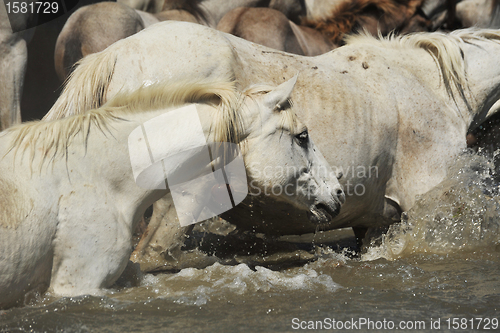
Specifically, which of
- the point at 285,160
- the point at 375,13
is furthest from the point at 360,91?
the point at 375,13

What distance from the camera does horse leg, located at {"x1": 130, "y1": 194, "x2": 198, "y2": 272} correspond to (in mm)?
3586

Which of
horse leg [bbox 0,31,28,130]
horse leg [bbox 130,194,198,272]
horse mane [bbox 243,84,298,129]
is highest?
horse mane [bbox 243,84,298,129]

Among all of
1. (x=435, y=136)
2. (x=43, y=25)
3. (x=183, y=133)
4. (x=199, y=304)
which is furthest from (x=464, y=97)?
(x=43, y=25)

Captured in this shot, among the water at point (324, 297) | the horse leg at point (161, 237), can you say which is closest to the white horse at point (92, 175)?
the water at point (324, 297)

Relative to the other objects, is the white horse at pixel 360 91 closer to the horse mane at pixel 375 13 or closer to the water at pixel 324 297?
the water at pixel 324 297

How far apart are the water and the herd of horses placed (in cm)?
19

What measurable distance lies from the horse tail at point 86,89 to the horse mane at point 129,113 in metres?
0.47

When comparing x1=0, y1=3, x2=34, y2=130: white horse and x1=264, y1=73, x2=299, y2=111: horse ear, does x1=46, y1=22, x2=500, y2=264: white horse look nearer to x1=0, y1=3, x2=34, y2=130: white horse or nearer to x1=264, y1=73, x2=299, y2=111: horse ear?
x1=264, y1=73, x2=299, y2=111: horse ear

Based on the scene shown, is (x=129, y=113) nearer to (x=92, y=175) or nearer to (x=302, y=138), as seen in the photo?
(x=92, y=175)

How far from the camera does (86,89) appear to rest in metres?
3.01

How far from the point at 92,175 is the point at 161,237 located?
131cm

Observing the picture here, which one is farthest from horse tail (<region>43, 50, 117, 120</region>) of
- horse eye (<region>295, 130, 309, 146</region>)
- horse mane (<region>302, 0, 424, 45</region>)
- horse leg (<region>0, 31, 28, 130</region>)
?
horse mane (<region>302, 0, 424, 45</region>)

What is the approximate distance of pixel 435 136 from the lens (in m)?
3.79

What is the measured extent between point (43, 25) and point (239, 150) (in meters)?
4.60
